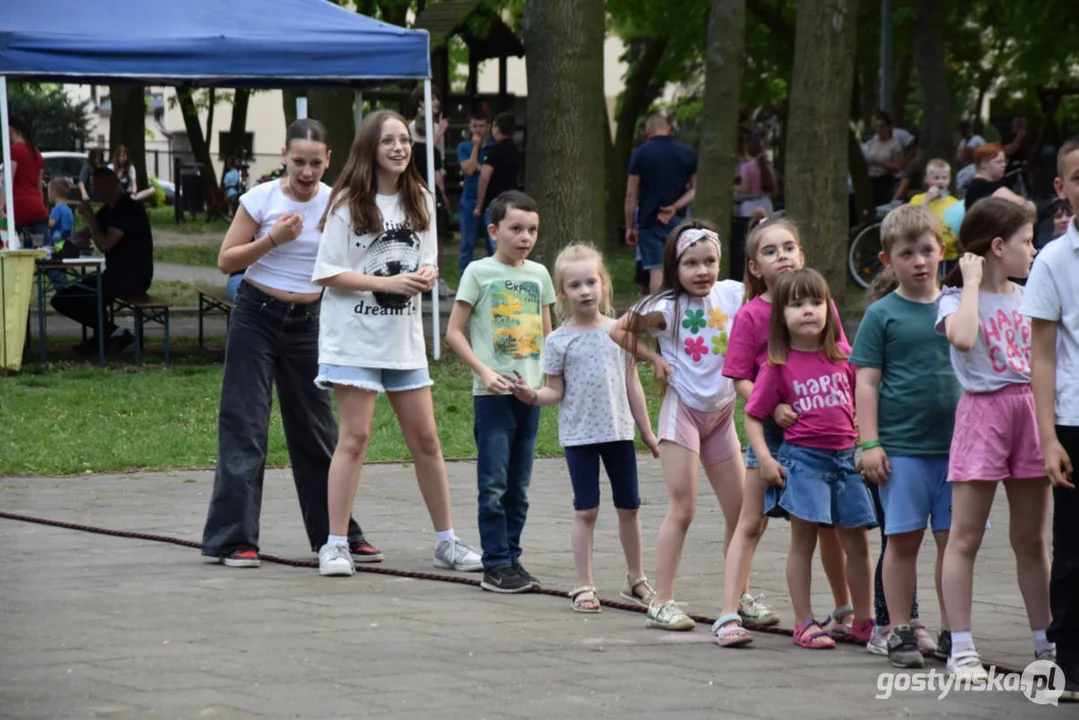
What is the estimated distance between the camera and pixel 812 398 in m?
5.74

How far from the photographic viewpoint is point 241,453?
730 cm

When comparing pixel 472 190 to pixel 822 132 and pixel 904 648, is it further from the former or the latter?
pixel 904 648

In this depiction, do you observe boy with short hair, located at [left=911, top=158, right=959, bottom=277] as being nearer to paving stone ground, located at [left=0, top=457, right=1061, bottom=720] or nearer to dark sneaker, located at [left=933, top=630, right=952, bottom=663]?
paving stone ground, located at [left=0, top=457, right=1061, bottom=720]

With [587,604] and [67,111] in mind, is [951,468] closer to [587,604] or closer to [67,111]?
[587,604]

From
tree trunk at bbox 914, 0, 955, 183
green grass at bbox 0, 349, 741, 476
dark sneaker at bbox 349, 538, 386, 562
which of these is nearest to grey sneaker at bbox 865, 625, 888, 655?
dark sneaker at bbox 349, 538, 386, 562

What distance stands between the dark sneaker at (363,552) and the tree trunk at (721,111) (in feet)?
28.7

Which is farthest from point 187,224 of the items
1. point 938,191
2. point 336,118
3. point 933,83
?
point 938,191

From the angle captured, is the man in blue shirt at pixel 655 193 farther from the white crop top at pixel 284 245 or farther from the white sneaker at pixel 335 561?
the white sneaker at pixel 335 561

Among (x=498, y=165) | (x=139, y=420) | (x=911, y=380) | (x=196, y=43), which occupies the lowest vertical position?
(x=139, y=420)

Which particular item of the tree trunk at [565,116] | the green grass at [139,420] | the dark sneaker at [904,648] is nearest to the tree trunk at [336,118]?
the tree trunk at [565,116]

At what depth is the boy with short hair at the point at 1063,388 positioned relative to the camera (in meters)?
5.12

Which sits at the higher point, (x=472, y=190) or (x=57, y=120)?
(x=57, y=120)

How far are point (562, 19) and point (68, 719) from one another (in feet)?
33.4

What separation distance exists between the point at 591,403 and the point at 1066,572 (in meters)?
1.97
